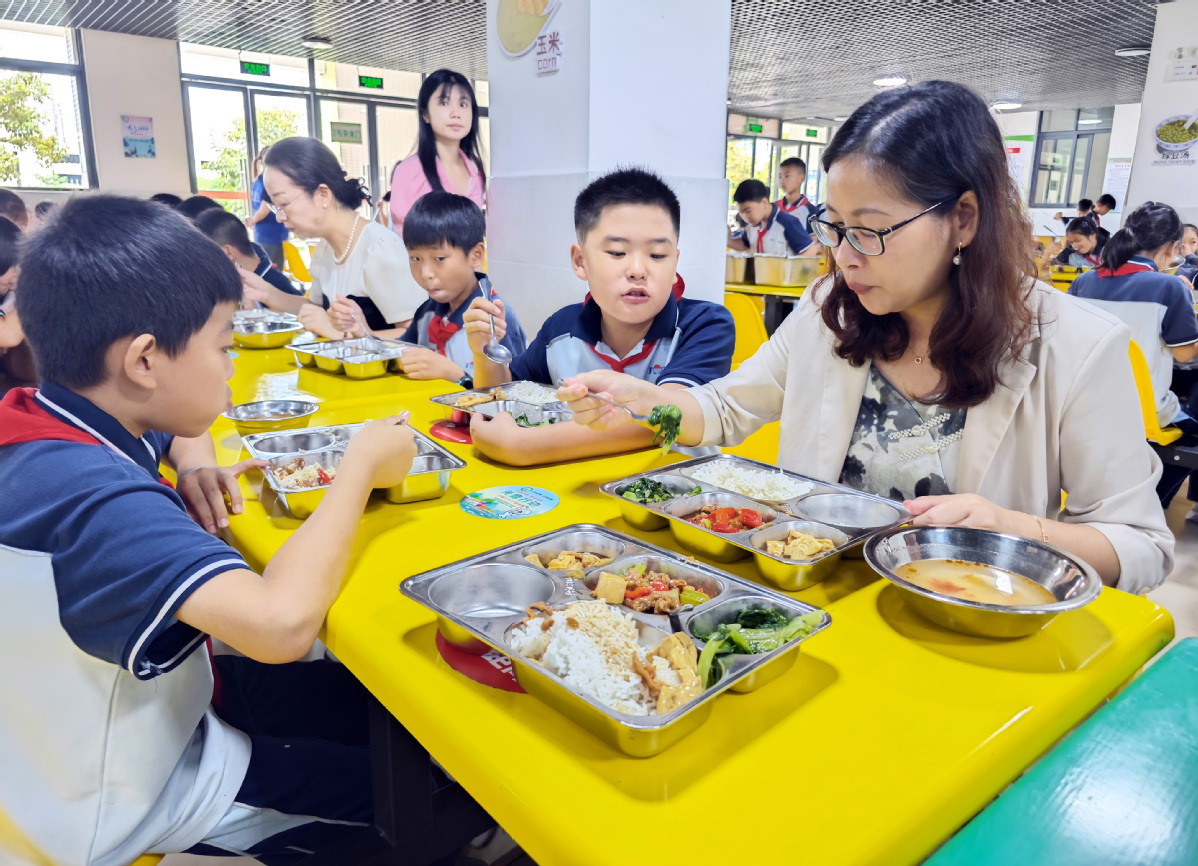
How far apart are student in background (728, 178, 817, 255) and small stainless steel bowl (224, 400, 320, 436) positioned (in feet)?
19.5

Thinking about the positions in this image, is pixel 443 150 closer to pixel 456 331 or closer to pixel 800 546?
pixel 456 331

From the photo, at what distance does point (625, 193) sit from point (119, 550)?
1.45 metres

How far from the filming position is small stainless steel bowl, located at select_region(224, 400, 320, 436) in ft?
5.84

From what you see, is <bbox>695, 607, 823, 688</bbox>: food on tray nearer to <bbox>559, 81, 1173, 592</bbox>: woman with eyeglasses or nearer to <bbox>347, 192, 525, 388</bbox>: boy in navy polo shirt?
<bbox>559, 81, 1173, 592</bbox>: woman with eyeglasses

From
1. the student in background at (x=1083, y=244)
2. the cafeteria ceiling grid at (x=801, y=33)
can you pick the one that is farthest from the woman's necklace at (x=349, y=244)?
the student in background at (x=1083, y=244)

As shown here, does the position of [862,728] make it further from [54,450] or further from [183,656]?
[54,450]

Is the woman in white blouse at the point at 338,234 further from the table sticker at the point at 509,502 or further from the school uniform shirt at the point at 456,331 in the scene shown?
the table sticker at the point at 509,502

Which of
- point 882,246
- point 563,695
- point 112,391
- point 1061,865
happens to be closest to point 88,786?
point 112,391

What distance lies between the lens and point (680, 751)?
2.34 ft

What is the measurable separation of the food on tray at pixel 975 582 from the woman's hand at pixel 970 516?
70 mm

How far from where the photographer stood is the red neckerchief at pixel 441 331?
2.80 m

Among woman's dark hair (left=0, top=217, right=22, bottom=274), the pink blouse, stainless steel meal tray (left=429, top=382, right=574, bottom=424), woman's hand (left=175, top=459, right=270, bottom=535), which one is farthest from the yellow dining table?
the pink blouse

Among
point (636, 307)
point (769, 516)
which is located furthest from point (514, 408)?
point (769, 516)

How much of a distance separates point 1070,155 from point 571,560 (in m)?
17.7
